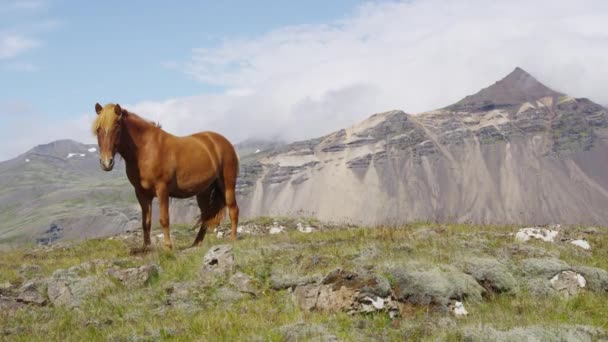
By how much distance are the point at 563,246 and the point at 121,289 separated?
37.7 ft

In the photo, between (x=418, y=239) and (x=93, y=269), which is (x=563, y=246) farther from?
(x=93, y=269)

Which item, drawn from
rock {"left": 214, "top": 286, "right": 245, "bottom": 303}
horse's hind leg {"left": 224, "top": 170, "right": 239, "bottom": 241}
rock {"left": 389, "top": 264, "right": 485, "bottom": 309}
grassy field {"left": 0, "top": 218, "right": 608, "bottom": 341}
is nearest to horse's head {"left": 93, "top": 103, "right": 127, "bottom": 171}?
grassy field {"left": 0, "top": 218, "right": 608, "bottom": 341}

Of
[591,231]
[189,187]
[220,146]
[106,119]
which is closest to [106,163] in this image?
[106,119]

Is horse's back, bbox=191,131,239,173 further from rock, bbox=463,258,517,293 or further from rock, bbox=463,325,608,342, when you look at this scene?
rock, bbox=463,325,608,342

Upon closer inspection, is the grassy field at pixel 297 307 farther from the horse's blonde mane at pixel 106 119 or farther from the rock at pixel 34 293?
the horse's blonde mane at pixel 106 119

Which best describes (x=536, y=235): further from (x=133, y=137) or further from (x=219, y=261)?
(x=133, y=137)

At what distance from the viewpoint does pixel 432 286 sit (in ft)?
31.5

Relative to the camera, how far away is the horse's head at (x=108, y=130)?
13.7m

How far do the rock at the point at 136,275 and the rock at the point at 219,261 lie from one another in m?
1.14

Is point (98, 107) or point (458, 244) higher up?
point (98, 107)

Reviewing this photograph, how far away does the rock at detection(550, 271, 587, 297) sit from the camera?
34.1ft

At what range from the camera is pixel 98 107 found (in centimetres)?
1434

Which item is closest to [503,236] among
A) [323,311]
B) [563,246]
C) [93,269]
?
[563,246]

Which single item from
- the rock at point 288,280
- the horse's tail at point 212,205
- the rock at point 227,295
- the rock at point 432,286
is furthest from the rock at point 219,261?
the horse's tail at point 212,205
